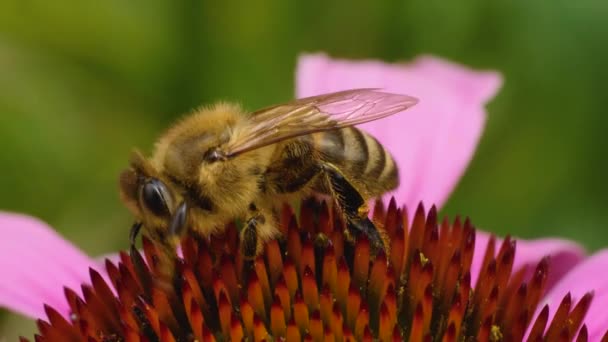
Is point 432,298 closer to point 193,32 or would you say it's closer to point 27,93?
point 193,32

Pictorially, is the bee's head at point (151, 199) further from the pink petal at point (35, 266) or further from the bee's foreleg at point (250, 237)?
the pink petal at point (35, 266)

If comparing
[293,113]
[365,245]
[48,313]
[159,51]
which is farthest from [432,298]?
[159,51]

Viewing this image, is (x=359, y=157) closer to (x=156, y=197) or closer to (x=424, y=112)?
(x=156, y=197)

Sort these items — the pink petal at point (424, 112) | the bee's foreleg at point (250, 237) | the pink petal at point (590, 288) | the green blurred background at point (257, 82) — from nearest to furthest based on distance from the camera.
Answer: the bee's foreleg at point (250, 237), the pink petal at point (590, 288), the pink petal at point (424, 112), the green blurred background at point (257, 82)

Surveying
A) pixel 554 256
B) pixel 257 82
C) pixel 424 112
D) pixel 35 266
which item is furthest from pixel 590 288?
pixel 257 82

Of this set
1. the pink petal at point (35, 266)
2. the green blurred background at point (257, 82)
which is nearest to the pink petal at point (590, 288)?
the green blurred background at point (257, 82)
